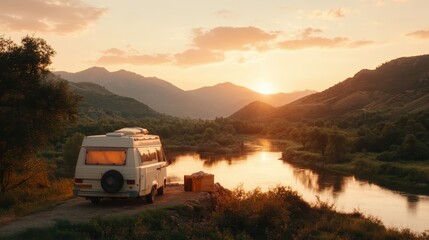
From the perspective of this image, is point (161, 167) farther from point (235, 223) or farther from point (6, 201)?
point (6, 201)

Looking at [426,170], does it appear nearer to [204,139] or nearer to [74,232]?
[74,232]

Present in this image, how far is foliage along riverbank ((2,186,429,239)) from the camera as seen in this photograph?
54.0 feet

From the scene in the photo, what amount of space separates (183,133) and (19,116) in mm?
131629

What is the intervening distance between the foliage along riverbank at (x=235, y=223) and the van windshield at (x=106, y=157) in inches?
103

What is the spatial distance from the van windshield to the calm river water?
1437 centimetres

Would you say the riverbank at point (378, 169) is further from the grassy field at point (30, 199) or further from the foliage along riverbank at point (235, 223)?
the grassy field at point (30, 199)

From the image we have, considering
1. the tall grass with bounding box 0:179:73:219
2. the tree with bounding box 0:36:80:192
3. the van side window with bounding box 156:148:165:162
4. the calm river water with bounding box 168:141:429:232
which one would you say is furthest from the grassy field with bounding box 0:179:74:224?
the calm river water with bounding box 168:141:429:232

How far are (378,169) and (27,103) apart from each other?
62499mm

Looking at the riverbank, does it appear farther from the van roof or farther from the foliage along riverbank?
the van roof

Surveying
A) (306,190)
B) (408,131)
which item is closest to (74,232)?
(306,190)

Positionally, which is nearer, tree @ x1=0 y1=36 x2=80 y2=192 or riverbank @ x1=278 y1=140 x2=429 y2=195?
tree @ x1=0 y1=36 x2=80 y2=192

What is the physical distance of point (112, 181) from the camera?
19.7 m

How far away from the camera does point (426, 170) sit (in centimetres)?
6900

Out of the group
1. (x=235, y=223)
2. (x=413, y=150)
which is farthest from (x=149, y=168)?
(x=413, y=150)
